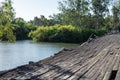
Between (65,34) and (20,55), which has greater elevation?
(65,34)

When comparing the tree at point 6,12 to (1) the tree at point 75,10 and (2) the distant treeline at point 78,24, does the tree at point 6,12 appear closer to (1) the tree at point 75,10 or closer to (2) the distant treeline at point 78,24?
(2) the distant treeline at point 78,24

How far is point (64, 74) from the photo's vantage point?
7387 mm

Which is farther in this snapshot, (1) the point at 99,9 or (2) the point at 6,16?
(1) the point at 99,9

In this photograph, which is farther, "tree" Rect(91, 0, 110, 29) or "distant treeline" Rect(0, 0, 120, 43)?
"tree" Rect(91, 0, 110, 29)

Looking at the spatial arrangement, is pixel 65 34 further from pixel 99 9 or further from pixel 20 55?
pixel 20 55

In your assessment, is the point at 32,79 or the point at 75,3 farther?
the point at 75,3

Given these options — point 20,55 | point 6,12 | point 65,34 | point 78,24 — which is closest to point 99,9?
point 78,24

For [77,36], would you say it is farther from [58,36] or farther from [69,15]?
[69,15]

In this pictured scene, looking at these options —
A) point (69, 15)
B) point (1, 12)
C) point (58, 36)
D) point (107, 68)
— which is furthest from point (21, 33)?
point (107, 68)

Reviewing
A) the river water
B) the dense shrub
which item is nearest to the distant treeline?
the dense shrub

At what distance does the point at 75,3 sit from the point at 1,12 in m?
47.4

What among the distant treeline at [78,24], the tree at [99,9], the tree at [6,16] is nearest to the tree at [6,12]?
the tree at [6,16]

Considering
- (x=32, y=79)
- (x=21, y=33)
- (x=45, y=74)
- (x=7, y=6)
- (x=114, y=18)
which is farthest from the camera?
(x=114, y=18)

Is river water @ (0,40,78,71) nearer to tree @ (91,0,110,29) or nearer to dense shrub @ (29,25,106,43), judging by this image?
dense shrub @ (29,25,106,43)
